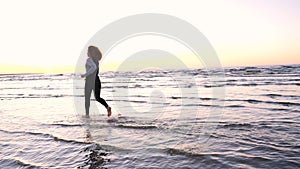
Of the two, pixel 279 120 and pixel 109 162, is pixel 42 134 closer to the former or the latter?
pixel 109 162

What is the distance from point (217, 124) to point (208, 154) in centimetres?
309

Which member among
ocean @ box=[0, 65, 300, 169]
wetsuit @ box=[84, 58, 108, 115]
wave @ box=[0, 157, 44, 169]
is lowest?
wave @ box=[0, 157, 44, 169]

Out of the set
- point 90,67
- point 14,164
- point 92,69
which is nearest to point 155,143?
point 14,164

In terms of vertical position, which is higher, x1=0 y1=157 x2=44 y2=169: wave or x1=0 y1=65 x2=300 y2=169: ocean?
x1=0 y1=65 x2=300 y2=169: ocean

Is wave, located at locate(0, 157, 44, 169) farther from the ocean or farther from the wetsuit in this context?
the wetsuit

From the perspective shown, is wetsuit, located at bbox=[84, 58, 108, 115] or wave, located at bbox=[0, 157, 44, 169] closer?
wave, located at bbox=[0, 157, 44, 169]

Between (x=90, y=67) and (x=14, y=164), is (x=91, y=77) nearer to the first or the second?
(x=90, y=67)

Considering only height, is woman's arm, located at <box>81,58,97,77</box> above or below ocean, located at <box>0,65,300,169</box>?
above

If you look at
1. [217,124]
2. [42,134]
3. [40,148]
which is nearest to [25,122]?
[42,134]

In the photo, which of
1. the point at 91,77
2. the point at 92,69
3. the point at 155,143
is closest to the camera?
the point at 155,143

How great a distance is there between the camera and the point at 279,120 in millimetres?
8555

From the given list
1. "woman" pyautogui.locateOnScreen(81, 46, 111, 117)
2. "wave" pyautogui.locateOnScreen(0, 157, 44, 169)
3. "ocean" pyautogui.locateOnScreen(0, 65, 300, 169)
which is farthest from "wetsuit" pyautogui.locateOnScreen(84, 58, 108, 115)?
"wave" pyautogui.locateOnScreen(0, 157, 44, 169)

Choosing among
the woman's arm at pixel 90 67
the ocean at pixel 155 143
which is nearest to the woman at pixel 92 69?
the woman's arm at pixel 90 67

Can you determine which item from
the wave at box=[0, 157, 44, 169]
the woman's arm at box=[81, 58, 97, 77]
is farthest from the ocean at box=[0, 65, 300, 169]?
the woman's arm at box=[81, 58, 97, 77]
